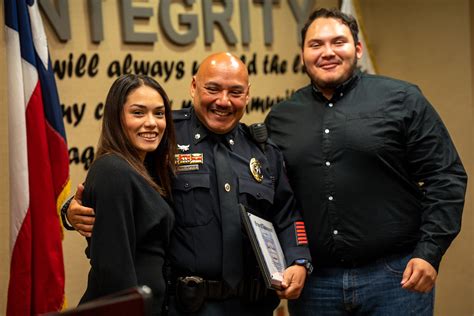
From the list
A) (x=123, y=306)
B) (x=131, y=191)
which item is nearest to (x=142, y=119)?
(x=131, y=191)

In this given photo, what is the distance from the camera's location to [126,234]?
2314 millimetres

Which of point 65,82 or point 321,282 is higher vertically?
point 65,82

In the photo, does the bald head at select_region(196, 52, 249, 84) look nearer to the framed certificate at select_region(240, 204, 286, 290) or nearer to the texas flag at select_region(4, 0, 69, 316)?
the framed certificate at select_region(240, 204, 286, 290)

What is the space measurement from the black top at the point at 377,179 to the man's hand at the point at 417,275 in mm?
73

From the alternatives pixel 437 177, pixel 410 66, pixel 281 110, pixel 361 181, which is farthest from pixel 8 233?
pixel 410 66

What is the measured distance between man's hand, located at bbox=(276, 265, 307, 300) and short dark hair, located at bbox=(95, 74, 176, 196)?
19.0 inches

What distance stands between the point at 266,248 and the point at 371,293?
527mm

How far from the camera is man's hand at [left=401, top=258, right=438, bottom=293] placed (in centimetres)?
278

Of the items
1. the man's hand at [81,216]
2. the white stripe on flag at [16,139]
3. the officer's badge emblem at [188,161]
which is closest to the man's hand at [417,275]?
the officer's badge emblem at [188,161]

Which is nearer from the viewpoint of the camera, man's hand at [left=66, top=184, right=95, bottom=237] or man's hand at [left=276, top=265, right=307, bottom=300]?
man's hand at [left=66, top=184, right=95, bottom=237]

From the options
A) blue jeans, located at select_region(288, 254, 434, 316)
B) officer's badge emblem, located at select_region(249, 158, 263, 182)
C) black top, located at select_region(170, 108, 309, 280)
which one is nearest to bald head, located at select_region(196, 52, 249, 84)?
black top, located at select_region(170, 108, 309, 280)

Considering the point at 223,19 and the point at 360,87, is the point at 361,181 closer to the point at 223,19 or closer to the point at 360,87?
the point at 360,87

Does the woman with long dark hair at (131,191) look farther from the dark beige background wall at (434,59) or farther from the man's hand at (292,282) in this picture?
the dark beige background wall at (434,59)

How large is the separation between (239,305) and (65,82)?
5.30 feet
